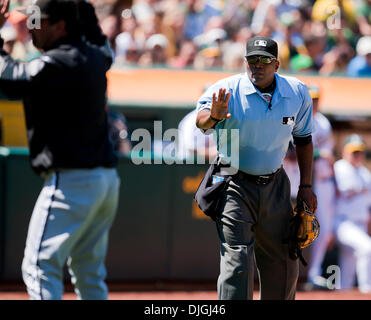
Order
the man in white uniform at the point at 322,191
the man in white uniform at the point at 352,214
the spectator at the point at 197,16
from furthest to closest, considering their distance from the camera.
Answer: the spectator at the point at 197,16 < the man in white uniform at the point at 352,214 < the man in white uniform at the point at 322,191

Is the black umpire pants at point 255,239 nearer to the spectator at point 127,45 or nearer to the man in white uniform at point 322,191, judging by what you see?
the man in white uniform at point 322,191

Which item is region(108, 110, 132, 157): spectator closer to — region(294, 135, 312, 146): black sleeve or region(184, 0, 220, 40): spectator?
region(294, 135, 312, 146): black sleeve

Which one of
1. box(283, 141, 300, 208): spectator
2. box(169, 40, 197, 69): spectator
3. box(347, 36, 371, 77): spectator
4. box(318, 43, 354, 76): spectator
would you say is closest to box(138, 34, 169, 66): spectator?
box(169, 40, 197, 69): spectator

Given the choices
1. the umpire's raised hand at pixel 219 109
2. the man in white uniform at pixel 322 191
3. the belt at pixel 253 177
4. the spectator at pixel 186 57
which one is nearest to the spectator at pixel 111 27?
the spectator at pixel 186 57

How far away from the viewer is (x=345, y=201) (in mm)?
7750

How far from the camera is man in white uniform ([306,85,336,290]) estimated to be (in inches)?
295

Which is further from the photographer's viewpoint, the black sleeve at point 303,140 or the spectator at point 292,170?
the spectator at point 292,170

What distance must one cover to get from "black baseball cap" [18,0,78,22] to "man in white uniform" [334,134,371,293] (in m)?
4.43

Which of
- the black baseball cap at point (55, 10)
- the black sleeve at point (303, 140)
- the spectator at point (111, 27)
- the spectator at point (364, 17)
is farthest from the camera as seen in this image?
the spectator at point (364, 17)

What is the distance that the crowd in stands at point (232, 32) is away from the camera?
10.3m

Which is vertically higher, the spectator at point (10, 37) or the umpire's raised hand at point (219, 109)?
the spectator at point (10, 37)

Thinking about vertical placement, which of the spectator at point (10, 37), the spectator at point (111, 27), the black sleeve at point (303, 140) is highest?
the spectator at point (111, 27)

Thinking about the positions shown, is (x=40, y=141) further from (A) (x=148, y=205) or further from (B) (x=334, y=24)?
(B) (x=334, y=24)

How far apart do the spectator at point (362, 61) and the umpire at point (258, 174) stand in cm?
635
